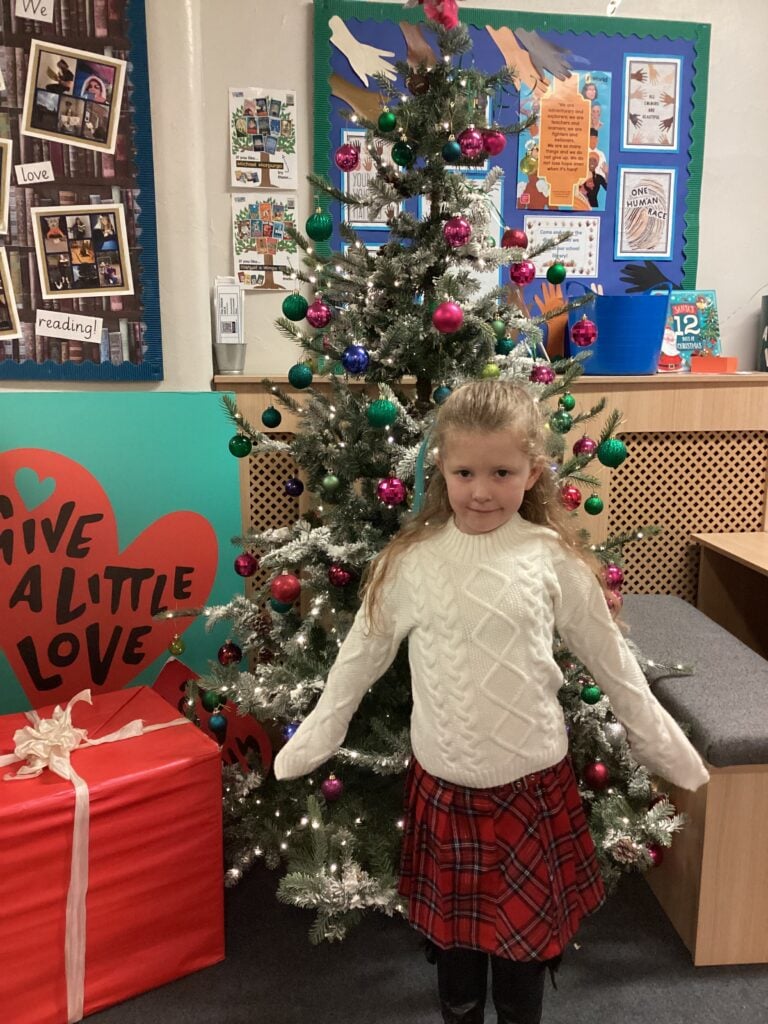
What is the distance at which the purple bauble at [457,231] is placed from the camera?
1417 mm

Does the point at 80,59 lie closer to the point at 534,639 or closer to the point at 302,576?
the point at 302,576

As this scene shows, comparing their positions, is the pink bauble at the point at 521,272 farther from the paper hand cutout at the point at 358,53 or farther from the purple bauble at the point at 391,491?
the paper hand cutout at the point at 358,53

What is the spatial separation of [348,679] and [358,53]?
186 centimetres

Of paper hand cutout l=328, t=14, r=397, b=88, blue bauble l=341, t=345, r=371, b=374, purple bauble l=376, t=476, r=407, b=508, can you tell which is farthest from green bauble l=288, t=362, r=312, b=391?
paper hand cutout l=328, t=14, r=397, b=88

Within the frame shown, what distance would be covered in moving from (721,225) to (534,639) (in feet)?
6.29

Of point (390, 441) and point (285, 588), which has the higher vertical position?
point (390, 441)

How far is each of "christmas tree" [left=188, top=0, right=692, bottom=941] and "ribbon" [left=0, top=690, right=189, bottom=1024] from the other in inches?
11.2

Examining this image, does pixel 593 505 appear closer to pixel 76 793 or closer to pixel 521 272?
pixel 521 272

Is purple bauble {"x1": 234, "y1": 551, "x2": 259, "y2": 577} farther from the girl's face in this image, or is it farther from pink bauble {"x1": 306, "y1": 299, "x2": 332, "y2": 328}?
the girl's face

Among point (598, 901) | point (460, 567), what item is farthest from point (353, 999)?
point (460, 567)

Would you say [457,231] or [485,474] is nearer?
[485,474]

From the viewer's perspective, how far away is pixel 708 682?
5.60 ft

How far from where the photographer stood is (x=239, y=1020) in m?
1.49

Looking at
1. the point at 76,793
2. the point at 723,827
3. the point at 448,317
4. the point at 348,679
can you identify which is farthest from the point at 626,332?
the point at 76,793
